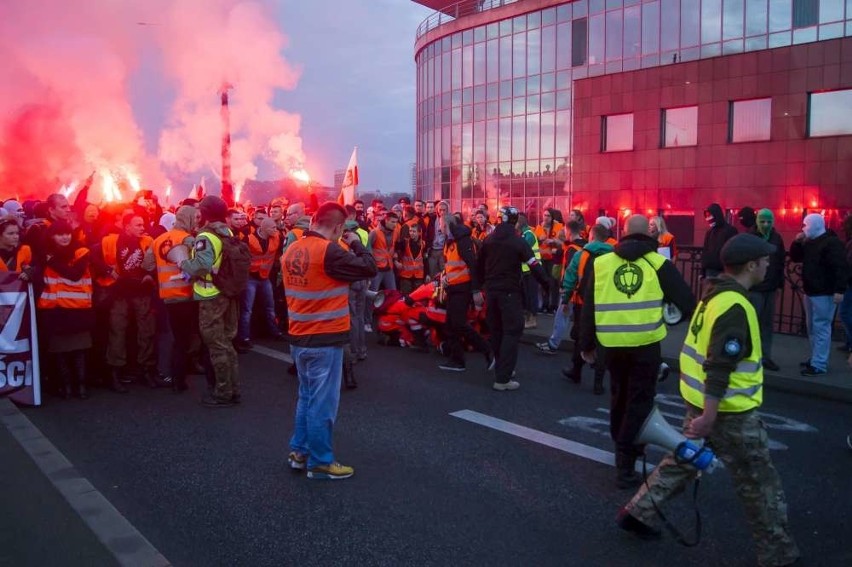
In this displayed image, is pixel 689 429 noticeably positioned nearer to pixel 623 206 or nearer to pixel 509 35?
pixel 623 206

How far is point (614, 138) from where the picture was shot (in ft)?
107

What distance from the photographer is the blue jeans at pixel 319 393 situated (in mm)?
4969

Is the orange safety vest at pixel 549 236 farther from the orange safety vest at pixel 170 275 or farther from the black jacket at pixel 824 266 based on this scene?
the orange safety vest at pixel 170 275

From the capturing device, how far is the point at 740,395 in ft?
11.8

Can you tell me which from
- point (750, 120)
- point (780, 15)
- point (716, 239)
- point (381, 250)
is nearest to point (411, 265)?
point (381, 250)

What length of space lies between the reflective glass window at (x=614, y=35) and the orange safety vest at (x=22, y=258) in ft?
103

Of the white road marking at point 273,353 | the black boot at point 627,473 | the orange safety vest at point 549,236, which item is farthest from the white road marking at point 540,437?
the orange safety vest at point 549,236

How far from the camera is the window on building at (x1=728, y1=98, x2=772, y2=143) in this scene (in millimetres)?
28578

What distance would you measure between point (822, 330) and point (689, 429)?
221 inches

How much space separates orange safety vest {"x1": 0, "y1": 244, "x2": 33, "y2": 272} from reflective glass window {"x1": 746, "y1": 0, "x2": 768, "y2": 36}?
98.5 feet

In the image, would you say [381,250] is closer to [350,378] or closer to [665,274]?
[350,378]

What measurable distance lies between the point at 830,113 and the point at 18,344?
28800 mm

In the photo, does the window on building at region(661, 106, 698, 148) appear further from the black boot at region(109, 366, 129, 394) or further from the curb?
the black boot at region(109, 366, 129, 394)

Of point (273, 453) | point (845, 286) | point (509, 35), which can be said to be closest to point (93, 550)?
point (273, 453)
